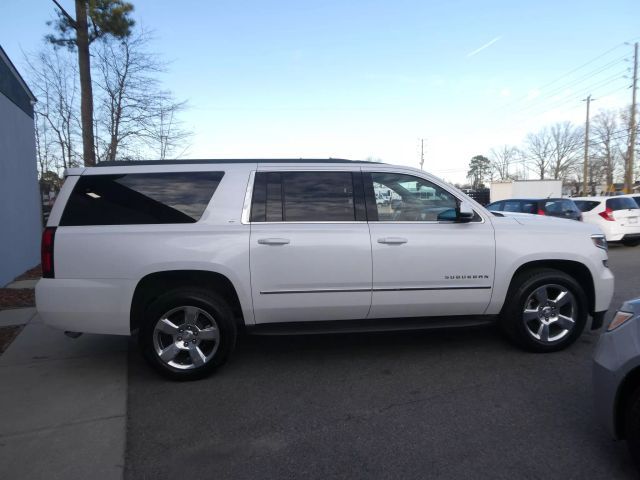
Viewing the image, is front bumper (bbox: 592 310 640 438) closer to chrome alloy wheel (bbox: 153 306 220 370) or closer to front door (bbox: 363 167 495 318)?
front door (bbox: 363 167 495 318)

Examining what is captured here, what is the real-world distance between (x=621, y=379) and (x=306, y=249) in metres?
2.51

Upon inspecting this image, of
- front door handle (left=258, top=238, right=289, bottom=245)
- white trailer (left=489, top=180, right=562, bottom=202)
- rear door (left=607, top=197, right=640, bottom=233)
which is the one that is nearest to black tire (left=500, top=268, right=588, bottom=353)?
front door handle (left=258, top=238, right=289, bottom=245)

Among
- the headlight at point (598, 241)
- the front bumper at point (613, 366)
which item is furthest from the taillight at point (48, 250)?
the headlight at point (598, 241)

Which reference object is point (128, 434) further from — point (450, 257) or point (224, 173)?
point (450, 257)

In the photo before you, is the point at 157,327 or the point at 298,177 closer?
the point at 157,327

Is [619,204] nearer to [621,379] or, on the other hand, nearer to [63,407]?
[621,379]

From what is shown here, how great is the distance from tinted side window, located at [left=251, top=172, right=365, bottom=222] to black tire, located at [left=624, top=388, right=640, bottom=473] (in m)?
2.53

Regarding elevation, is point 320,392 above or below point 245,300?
below

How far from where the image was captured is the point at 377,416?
3504mm

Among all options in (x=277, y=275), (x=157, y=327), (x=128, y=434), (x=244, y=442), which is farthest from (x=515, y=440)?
(x=157, y=327)

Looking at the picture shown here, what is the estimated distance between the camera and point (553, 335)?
4734 millimetres

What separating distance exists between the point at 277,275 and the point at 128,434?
169 centimetres

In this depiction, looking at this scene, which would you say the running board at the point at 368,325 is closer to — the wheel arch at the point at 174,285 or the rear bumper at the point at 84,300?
the wheel arch at the point at 174,285

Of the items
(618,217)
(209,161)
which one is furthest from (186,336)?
(618,217)
